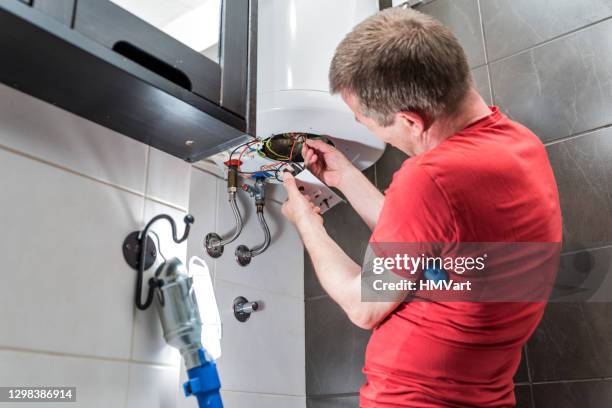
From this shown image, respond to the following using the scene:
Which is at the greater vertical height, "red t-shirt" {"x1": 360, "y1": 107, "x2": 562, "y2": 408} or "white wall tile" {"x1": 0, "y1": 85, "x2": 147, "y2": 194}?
"white wall tile" {"x1": 0, "y1": 85, "x2": 147, "y2": 194}

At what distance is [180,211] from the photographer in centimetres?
112

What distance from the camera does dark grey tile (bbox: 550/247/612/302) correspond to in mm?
1128

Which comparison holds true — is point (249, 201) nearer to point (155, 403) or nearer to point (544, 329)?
point (155, 403)

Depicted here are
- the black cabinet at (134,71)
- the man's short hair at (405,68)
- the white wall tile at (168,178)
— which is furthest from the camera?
the white wall tile at (168,178)

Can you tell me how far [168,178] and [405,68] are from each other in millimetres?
502

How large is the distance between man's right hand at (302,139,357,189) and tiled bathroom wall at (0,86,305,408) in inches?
10.8

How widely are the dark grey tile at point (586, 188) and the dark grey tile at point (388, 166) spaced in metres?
0.41

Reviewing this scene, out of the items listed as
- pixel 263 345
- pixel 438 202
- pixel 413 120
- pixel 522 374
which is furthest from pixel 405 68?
pixel 263 345

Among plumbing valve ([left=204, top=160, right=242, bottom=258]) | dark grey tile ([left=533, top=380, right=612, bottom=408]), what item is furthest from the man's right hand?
dark grey tile ([left=533, top=380, right=612, bottom=408])

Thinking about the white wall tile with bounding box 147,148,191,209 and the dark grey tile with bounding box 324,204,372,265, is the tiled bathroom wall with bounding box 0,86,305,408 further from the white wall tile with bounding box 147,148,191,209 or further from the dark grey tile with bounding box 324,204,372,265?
the dark grey tile with bounding box 324,204,372,265

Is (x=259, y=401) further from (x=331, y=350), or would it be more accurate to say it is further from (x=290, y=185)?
(x=290, y=185)

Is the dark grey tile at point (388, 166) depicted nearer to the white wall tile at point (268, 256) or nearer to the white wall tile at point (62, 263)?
the white wall tile at point (268, 256)
